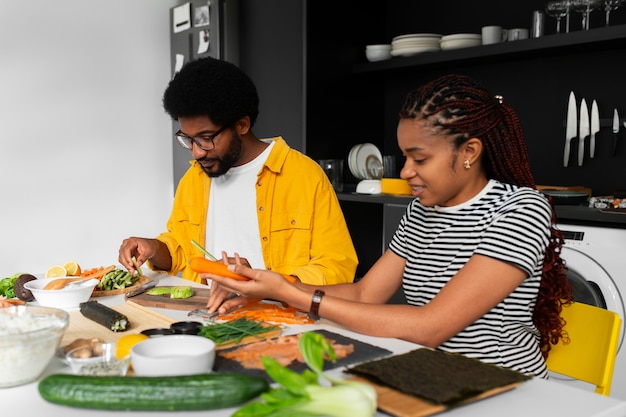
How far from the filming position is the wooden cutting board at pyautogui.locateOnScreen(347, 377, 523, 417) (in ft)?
3.19

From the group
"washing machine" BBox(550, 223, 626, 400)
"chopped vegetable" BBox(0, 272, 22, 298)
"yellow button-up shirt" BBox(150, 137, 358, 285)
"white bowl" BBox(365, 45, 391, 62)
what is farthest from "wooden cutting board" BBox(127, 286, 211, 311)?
"white bowl" BBox(365, 45, 391, 62)

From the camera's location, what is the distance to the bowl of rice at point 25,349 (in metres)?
1.09

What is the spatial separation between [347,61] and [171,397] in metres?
3.29

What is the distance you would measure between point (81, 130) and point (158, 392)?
12.3 feet

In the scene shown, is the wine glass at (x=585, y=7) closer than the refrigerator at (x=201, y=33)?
Yes

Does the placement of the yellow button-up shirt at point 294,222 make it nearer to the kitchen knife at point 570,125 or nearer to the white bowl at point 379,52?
the kitchen knife at point 570,125

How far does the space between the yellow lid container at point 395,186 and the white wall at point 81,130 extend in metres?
1.94

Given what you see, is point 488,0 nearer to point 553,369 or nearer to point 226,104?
point 226,104

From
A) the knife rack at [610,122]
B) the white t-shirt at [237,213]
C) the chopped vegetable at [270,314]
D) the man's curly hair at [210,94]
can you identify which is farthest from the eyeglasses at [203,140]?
the knife rack at [610,122]

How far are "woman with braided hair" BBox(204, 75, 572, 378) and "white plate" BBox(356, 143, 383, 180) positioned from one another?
232cm

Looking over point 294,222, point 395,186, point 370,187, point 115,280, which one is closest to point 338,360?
point 115,280

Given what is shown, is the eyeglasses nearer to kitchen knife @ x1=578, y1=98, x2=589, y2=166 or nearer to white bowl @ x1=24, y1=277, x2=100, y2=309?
white bowl @ x1=24, y1=277, x2=100, y2=309

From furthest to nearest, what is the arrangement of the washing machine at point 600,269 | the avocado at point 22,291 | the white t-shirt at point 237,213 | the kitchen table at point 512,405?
1. the washing machine at point 600,269
2. the white t-shirt at point 237,213
3. the avocado at point 22,291
4. the kitchen table at point 512,405

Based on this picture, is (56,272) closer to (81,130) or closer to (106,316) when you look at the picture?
(106,316)
